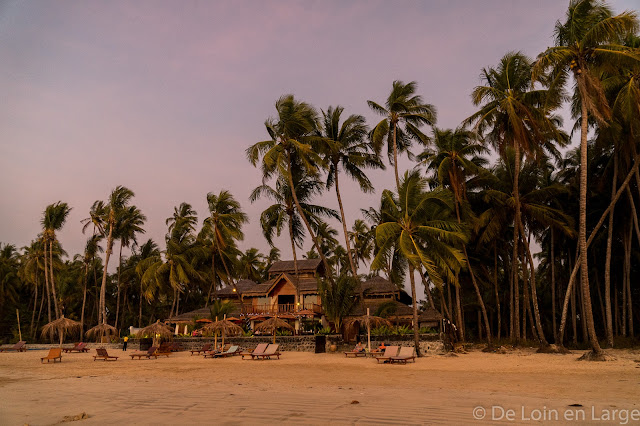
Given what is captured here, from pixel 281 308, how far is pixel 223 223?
10.6 meters

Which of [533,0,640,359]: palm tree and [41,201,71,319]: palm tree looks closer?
[533,0,640,359]: palm tree

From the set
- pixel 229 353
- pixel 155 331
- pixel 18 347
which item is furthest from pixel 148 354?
pixel 18 347

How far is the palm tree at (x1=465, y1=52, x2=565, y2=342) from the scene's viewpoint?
20438mm

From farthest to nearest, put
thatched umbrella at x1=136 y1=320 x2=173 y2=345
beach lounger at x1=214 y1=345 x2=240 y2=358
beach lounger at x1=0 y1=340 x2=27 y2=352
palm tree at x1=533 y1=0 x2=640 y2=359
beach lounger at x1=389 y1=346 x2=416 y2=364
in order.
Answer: beach lounger at x1=0 y1=340 x2=27 y2=352
thatched umbrella at x1=136 y1=320 x2=173 y2=345
beach lounger at x1=214 y1=345 x2=240 y2=358
beach lounger at x1=389 y1=346 x2=416 y2=364
palm tree at x1=533 y1=0 x2=640 y2=359

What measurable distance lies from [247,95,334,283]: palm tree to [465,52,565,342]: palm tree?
1014 cm

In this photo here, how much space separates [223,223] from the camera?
3875 centimetres

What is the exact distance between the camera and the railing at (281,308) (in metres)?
31.8

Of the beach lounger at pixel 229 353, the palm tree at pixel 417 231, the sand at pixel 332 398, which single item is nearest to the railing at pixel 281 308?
the beach lounger at pixel 229 353

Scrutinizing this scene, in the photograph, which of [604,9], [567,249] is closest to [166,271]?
[567,249]

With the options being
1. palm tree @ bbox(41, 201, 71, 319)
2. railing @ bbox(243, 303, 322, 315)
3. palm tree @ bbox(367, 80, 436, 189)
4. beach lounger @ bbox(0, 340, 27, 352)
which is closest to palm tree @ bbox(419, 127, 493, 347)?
palm tree @ bbox(367, 80, 436, 189)

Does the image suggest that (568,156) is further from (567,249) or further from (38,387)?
(38,387)

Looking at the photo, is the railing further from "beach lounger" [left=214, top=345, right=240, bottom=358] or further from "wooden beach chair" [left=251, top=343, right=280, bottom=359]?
"wooden beach chair" [left=251, top=343, right=280, bottom=359]

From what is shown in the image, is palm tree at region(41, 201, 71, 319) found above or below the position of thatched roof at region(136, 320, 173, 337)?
above

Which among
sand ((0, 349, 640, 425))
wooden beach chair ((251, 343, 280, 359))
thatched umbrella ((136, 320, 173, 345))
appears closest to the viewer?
sand ((0, 349, 640, 425))
